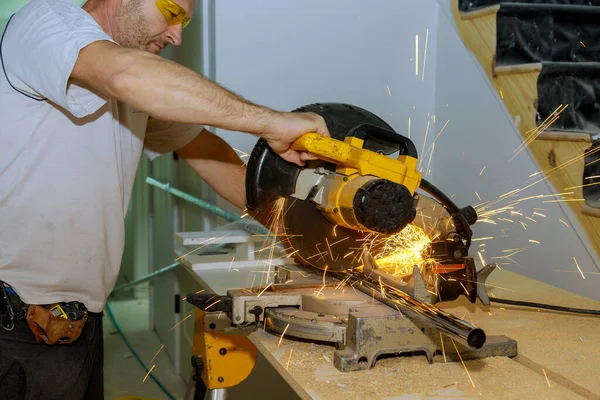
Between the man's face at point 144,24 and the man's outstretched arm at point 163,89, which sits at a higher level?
the man's face at point 144,24

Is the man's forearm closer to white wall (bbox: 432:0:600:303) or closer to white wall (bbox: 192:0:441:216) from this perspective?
white wall (bbox: 192:0:441:216)

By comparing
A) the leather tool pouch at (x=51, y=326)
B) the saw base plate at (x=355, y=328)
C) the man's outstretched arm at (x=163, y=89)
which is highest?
the man's outstretched arm at (x=163, y=89)

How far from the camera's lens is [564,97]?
2.43m

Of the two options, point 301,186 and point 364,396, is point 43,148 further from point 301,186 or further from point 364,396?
point 364,396

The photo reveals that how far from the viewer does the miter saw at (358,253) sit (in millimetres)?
1513

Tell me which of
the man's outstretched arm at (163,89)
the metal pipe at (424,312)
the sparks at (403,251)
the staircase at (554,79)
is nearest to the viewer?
the metal pipe at (424,312)

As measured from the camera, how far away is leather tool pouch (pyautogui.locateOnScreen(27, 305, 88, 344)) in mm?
1897

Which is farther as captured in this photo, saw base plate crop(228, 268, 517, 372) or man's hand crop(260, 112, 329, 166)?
man's hand crop(260, 112, 329, 166)

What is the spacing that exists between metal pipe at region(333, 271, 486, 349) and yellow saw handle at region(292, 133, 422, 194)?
264 millimetres

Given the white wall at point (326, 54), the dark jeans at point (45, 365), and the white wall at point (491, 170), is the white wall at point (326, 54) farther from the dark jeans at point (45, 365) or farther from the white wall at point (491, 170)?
the dark jeans at point (45, 365)

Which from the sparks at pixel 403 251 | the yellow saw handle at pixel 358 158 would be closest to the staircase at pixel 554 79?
the sparks at pixel 403 251

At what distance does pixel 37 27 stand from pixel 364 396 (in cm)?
111

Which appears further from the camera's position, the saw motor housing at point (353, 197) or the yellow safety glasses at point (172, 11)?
the yellow safety glasses at point (172, 11)

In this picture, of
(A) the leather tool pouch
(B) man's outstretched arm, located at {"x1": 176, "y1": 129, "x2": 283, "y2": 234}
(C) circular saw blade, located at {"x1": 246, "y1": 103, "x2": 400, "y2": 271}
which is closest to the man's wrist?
(C) circular saw blade, located at {"x1": 246, "y1": 103, "x2": 400, "y2": 271}
